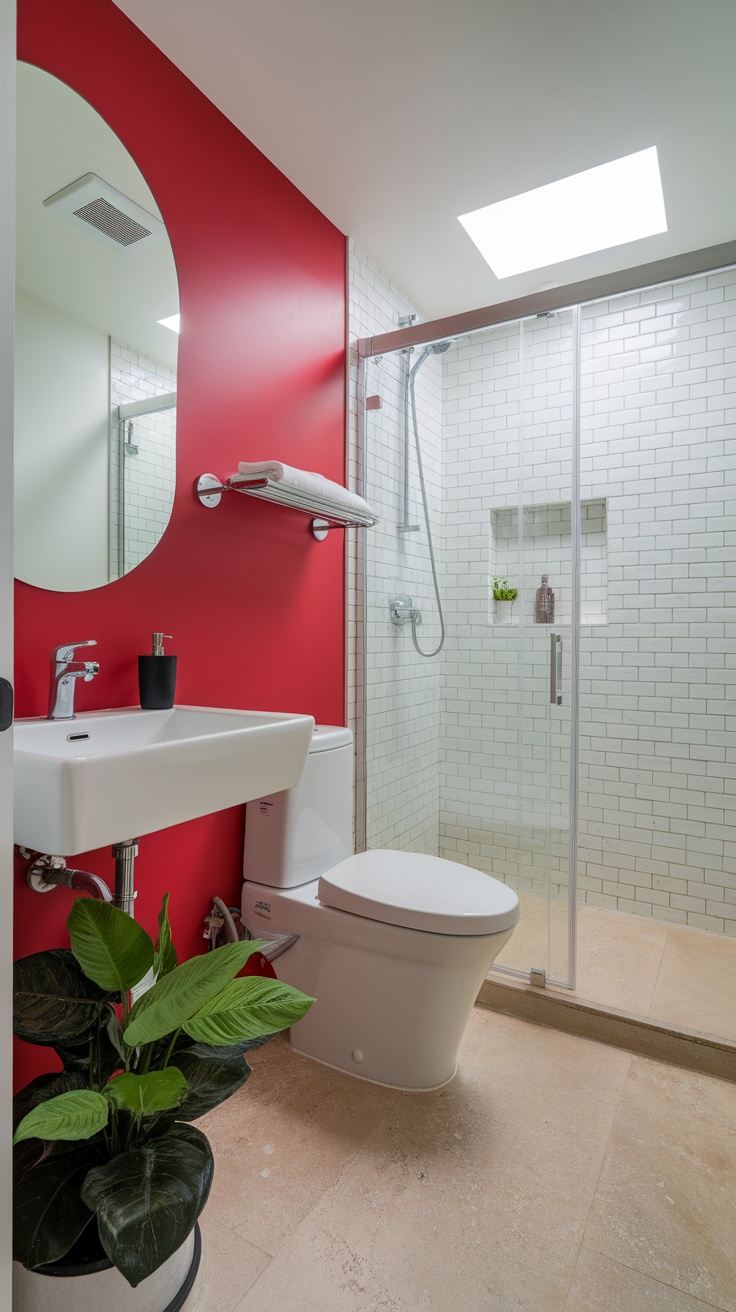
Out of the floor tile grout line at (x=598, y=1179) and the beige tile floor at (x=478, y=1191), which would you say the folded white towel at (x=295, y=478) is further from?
the floor tile grout line at (x=598, y=1179)

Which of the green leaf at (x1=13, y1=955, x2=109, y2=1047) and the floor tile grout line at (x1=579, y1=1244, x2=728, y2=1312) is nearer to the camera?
the green leaf at (x1=13, y1=955, x2=109, y2=1047)

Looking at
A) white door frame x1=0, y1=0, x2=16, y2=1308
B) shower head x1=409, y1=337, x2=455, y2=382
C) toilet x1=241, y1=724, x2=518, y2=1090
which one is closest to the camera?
white door frame x1=0, y1=0, x2=16, y2=1308

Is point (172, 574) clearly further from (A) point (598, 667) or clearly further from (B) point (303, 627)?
(A) point (598, 667)

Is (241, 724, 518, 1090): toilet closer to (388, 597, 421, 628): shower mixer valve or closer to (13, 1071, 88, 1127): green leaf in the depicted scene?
(388, 597, 421, 628): shower mixer valve

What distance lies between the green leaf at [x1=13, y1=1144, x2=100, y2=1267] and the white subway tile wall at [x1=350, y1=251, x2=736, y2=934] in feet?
4.72

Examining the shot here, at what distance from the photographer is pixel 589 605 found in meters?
2.39

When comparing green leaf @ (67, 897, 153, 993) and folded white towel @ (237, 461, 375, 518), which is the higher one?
folded white towel @ (237, 461, 375, 518)

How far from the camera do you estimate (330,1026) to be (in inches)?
67.2

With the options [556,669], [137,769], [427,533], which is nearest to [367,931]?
[137,769]

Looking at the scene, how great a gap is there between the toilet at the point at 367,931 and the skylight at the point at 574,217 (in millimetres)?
1841

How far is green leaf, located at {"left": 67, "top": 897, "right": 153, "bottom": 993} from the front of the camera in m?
1.01

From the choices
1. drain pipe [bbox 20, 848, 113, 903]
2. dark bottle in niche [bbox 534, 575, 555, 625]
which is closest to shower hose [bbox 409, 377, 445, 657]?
dark bottle in niche [bbox 534, 575, 555, 625]

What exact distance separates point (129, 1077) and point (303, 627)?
1.37 metres

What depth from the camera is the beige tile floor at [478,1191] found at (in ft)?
3.73
